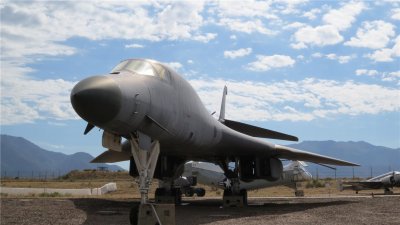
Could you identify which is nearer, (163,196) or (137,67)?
(137,67)

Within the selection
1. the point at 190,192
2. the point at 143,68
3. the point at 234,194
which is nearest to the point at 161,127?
the point at 143,68

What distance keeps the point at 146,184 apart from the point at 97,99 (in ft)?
7.35

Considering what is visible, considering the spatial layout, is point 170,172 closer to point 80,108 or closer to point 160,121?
point 160,121

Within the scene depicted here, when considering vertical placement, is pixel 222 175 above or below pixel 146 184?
above

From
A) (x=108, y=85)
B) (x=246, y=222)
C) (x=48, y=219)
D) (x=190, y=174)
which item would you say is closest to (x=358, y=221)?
(x=246, y=222)

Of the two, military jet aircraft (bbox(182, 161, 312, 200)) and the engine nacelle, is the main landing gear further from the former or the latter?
military jet aircraft (bbox(182, 161, 312, 200))

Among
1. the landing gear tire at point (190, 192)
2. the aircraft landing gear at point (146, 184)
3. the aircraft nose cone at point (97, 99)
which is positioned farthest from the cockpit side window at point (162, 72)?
the landing gear tire at point (190, 192)

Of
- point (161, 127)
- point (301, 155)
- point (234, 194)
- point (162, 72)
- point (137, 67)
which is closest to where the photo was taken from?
point (161, 127)

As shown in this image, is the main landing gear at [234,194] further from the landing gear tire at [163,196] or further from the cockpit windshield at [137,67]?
the cockpit windshield at [137,67]

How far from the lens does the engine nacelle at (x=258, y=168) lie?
18.3 m

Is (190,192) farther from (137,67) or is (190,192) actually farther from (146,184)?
(146,184)

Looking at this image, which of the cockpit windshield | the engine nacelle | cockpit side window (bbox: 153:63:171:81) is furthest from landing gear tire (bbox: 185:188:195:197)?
the cockpit windshield

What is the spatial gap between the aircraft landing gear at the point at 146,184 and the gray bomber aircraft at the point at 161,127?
0.07 feet

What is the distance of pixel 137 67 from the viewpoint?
10.9m
